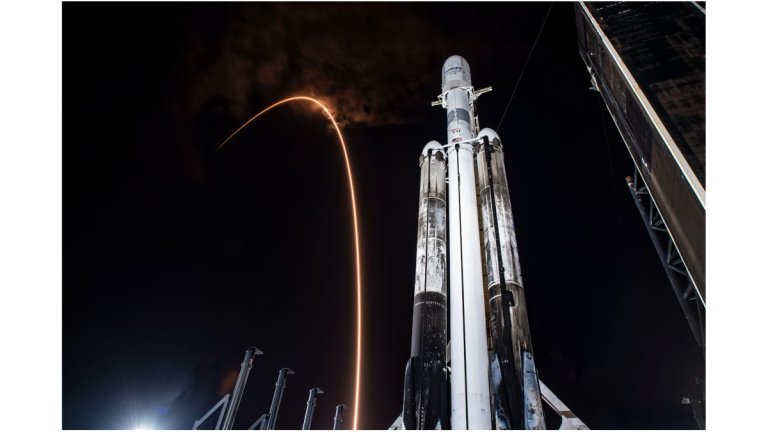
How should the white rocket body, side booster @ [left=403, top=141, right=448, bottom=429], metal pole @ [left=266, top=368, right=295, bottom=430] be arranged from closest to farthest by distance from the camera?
side booster @ [left=403, top=141, right=448, bottom=429] → the white rocket body → metal pole @ [left=266, top=368, right=295, bottom=430]

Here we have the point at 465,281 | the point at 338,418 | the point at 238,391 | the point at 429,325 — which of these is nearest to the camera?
the point at 429,325

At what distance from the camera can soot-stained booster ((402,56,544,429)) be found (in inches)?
294

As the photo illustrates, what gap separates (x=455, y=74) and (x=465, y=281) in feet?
23.8

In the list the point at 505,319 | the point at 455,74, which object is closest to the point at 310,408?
the point at 505,319

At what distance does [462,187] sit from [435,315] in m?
3.61

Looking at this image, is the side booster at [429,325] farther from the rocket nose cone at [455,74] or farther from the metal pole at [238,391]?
the metal pole at [238,391]

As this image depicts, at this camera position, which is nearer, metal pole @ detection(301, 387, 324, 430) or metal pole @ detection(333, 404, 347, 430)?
metal pole @ detection(301, 387, 324, 430)

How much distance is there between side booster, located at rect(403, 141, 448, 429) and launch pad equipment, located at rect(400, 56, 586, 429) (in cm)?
2

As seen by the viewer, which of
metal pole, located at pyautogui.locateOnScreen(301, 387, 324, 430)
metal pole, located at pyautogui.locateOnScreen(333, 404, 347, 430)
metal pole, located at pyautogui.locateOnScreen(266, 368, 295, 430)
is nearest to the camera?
metal pole, located at pyautogui.locateOnScreen(266, 368, 295, 430)

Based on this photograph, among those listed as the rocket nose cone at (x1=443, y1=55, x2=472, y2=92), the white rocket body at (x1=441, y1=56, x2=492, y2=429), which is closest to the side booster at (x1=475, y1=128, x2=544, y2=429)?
the white rocket body at (x1=441, y1=56, x2=492, y2=429)

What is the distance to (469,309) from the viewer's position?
8.83m

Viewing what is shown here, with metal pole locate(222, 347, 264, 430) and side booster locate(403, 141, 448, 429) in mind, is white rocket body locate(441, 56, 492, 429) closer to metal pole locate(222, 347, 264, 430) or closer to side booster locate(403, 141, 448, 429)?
side booster locate(403, 141, 448, 429)

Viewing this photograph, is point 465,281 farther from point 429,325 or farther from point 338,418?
point 338,418

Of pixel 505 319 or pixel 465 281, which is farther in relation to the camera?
pixel 465 281
